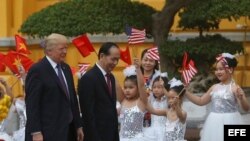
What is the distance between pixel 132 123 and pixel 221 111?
937mm

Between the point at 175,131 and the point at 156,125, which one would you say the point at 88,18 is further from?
the point at 175,131

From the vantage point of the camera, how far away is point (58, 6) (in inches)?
403

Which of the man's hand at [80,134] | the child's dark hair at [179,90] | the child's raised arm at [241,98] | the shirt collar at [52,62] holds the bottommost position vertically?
the man's hand at [80,134]

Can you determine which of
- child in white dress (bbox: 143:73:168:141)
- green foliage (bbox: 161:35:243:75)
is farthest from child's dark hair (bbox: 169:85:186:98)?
green foliage (bbox: 161:35:243:75)

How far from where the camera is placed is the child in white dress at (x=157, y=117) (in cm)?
850

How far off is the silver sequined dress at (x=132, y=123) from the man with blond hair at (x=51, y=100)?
4.47ft

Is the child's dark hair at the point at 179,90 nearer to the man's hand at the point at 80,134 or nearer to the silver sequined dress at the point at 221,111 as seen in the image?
the silver sequined dress at the point at 221,111

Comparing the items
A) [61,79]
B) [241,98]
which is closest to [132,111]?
[241,98]

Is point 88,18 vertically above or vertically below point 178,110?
above

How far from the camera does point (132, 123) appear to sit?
330 inches

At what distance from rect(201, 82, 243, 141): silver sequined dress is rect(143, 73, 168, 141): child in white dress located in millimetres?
501

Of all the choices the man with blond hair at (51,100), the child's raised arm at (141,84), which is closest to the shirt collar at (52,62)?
the man with blond hair at (51,100)

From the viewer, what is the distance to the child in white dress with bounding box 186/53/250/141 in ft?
27.4

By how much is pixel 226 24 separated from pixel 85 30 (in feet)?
12.6
